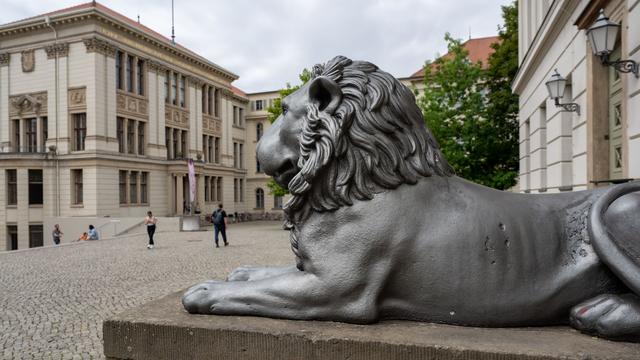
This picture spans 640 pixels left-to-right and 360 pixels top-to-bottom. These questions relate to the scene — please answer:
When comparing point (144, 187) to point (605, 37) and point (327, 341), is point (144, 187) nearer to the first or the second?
point (605, 37)

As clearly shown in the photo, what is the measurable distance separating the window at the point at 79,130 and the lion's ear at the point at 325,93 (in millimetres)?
32320

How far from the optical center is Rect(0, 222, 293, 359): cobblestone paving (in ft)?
17.1

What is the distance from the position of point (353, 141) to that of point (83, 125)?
3285cm

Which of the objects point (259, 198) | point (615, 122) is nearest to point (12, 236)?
point (259, 198)

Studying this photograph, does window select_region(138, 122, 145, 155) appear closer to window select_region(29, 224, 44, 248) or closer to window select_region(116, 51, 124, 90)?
window select_region(116, 51, 124, 90)

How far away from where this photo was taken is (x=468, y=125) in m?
18.2

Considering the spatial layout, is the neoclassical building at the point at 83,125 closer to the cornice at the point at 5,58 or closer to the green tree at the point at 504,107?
the cornice at the point at 5,58

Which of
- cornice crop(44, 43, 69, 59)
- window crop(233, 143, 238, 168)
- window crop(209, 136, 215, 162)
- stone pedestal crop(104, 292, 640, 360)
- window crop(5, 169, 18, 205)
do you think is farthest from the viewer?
window crop(233, 143, 238, 168)

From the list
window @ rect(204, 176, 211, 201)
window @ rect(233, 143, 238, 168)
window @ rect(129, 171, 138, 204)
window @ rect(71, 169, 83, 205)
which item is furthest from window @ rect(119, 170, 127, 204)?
window @ rect(233, 143, 238, 168)

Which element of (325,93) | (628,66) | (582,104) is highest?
(628,66)

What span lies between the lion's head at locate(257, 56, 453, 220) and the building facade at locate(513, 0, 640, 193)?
502 centimetres

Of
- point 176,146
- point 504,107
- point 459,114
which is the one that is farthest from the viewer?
point 176,146

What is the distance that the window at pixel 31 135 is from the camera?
31422mm

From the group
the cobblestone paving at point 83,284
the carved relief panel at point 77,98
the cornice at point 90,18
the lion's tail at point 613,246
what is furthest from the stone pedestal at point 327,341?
the cornice at point 90,18
